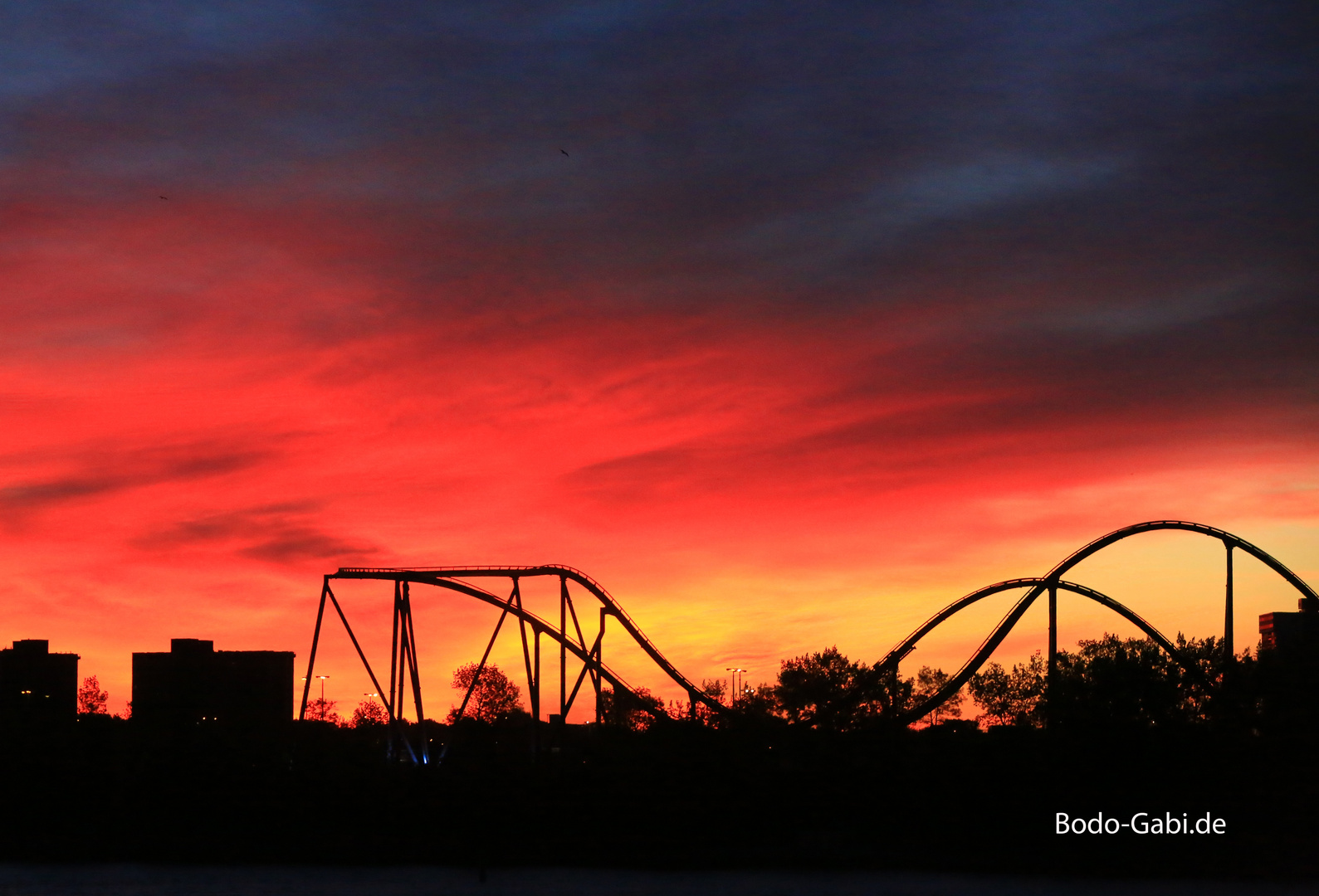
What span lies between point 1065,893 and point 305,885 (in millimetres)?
31575

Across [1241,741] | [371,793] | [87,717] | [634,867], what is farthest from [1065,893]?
[87,717]

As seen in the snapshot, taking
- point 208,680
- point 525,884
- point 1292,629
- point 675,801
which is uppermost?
A: point 1292,629

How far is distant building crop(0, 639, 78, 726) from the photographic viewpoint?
13600cm

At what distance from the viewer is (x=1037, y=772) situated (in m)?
73.8

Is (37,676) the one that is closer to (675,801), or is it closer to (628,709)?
(628,709)

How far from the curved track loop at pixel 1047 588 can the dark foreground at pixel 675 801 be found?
479 centimetres

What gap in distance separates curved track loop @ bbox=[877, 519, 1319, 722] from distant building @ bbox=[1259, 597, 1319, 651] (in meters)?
3.12

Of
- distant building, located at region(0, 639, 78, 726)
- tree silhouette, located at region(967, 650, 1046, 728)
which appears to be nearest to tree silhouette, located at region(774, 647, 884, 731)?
tree silhouette, located at region(967, 650, 1046, 728)

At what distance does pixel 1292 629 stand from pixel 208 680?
9089 cm

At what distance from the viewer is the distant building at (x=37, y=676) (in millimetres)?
136000

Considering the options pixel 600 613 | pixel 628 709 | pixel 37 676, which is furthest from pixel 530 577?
pixel 37 676

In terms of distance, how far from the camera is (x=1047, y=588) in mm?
68500

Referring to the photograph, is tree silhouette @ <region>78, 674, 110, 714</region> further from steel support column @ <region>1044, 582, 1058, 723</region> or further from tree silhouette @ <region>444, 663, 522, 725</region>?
steel support column @ <region>1044, 582, 1058, 723</region>

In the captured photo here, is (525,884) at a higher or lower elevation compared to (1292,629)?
lower
